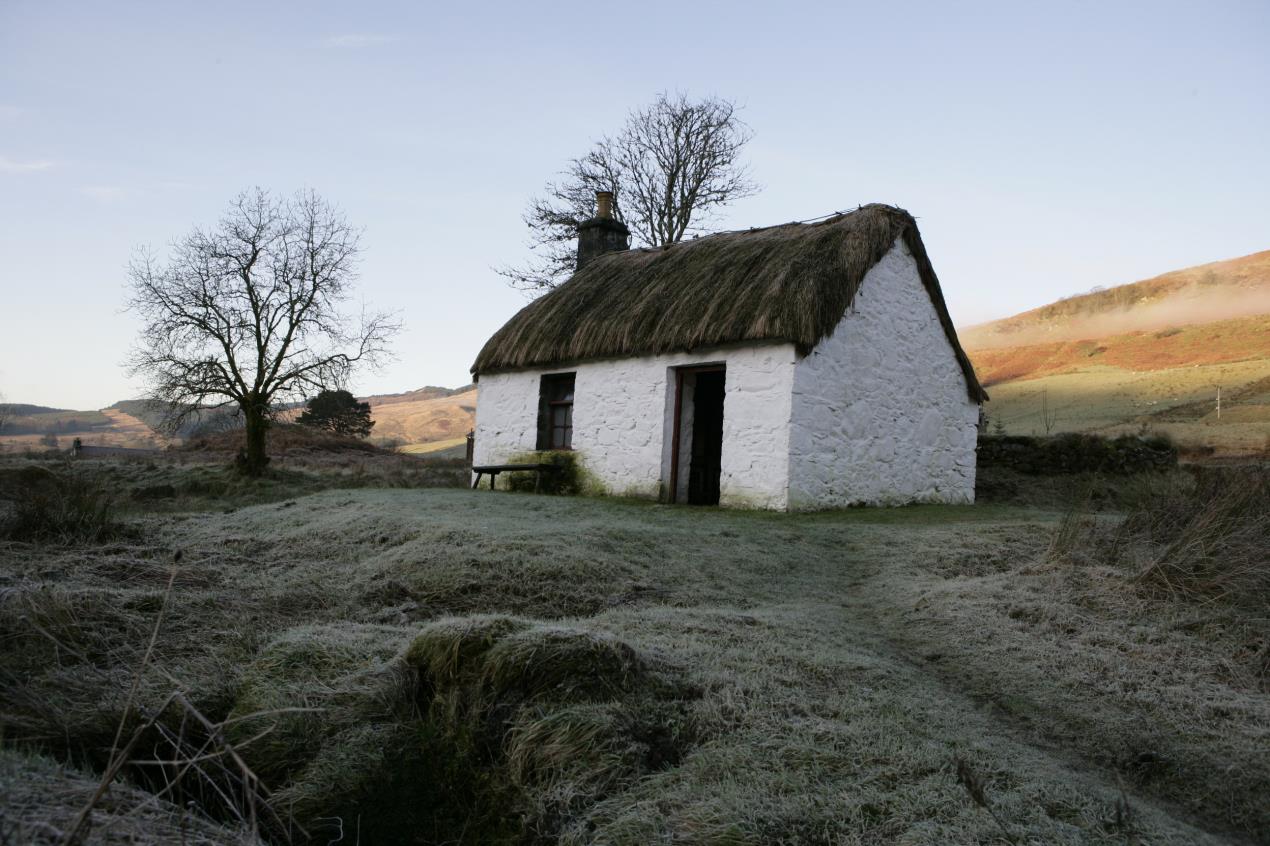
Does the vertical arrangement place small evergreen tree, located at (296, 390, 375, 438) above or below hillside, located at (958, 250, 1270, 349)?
below

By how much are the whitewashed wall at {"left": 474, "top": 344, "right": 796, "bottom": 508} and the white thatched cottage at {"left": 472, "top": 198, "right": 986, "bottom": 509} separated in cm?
3

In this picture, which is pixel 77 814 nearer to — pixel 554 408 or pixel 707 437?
pixel 707 437

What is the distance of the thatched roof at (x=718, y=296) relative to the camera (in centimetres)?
1280

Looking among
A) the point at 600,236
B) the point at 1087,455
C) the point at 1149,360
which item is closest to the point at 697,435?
the point at 600,236

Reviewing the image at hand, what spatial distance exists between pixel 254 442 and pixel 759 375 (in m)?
13.0

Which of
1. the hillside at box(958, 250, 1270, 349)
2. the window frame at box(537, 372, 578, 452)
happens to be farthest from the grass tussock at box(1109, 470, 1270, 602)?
the hillside at box(958, 250, 1270, 349)

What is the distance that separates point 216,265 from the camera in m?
20.6

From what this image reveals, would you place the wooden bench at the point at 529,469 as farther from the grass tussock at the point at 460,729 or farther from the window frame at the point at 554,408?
the grass tussock at the point at 460,729

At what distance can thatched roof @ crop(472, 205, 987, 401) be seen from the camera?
12.8 meters

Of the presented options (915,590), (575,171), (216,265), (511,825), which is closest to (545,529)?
(915,590)

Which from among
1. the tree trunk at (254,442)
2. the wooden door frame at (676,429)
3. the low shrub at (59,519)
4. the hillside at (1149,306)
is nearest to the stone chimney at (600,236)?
the wooden door frame at (676,429)

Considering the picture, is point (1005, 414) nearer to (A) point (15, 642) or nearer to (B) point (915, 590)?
(B) point (915, 590)

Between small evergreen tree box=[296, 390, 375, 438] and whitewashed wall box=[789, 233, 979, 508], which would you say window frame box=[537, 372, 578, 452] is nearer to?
whitewashed wall box=[789, 233, 979, 508]

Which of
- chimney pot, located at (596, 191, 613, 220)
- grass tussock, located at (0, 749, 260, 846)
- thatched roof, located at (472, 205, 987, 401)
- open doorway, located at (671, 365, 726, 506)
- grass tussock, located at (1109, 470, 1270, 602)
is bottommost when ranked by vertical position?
grass tussock, located at (0, 749, 260, 846)
